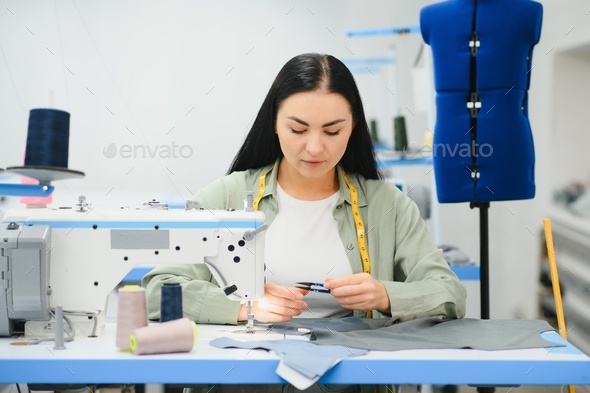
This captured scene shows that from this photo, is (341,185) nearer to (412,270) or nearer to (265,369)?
(412,270)

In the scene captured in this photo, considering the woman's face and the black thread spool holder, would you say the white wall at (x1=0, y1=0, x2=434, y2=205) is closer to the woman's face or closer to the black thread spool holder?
the woman's face

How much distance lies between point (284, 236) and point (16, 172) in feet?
2.40

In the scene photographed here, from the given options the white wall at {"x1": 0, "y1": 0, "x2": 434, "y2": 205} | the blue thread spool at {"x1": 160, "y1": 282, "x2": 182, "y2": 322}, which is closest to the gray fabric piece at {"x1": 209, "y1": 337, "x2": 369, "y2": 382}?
the blue thread spool at {"x1": 160, "y1": 282, "x2": 182, "y2": 322}

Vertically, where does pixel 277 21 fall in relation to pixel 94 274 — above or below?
above

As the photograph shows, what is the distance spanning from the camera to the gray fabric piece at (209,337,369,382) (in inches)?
51.8

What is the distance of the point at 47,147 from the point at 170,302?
41 centimetres

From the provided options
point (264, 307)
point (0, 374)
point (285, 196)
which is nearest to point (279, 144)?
point (285, 196)

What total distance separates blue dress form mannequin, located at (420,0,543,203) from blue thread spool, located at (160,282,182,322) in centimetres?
116

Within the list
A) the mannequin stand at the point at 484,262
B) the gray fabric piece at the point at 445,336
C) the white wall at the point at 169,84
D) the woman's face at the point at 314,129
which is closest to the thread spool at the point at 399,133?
the white wall at the point at 169,84

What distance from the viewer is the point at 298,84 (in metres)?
1.87

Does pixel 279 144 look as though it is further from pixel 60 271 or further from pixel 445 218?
pixel 445 218

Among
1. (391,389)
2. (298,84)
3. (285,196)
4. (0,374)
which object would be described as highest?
(298,84)

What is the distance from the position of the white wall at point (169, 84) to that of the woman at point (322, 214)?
5.97ft

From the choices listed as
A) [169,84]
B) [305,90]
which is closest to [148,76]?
[169,84]
